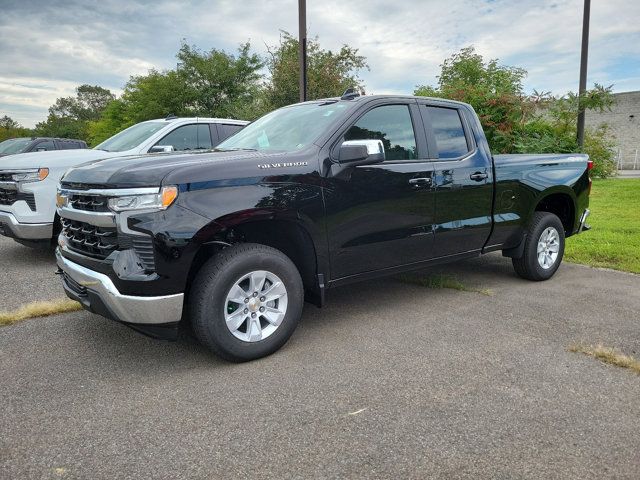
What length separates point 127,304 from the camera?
3.17 metres

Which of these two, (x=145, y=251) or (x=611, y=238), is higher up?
(x=145, y=251)

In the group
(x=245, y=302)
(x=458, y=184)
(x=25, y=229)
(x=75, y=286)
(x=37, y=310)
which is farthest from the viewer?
(x=25, y=229)

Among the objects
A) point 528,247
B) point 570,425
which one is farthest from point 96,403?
point 528,247

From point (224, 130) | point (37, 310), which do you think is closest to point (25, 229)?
point (37, 310)

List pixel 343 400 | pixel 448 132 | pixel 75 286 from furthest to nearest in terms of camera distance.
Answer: pixel 448 132 → pixel 75 286 → pixel 343 400

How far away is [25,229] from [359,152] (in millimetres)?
4413

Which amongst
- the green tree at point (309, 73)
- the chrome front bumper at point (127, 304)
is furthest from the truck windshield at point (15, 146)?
the chrome front bumper at point (127, 304)

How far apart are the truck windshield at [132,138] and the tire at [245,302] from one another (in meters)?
4.39

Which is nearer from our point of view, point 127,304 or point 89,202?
point 127,304

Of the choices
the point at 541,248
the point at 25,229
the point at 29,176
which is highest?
the point at 29,176

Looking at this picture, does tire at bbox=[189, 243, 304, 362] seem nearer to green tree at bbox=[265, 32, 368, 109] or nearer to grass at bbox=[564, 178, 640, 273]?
grass at bbox=[564, 178, 640, 273]

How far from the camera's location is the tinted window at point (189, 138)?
24.1 feet

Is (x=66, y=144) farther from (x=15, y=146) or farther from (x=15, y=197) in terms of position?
(x=15, y=197)

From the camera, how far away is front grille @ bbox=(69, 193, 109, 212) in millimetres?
3323
